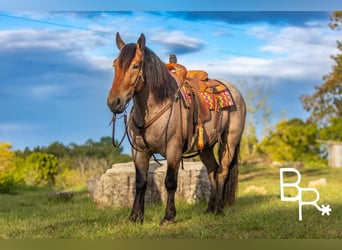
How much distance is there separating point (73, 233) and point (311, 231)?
2.17 meters

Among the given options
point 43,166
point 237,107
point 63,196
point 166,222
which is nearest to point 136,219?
point 166,222

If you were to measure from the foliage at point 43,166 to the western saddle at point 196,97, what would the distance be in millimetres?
8019

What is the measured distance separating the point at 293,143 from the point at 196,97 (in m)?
14.4

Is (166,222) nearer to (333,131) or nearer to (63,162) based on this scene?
(63,162)

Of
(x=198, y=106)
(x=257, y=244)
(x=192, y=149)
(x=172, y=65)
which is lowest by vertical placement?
(x=257, y=244)

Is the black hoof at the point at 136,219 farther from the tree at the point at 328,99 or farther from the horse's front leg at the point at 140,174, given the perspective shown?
the tree at the point at 328,99

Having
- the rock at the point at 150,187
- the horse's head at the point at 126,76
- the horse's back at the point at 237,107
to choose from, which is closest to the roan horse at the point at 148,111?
the horse's head at the point at 126,76

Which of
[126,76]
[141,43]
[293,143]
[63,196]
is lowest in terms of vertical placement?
[63,196]

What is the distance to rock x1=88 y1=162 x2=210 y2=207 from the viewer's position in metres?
7.34

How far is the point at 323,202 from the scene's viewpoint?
25.8 ft

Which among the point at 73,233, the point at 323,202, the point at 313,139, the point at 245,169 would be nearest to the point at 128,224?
the point at 73,233

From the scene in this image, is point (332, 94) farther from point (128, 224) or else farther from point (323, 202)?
point (128, 224)

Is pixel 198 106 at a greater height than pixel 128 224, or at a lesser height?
greater

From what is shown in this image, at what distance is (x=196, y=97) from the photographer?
5840 mm
